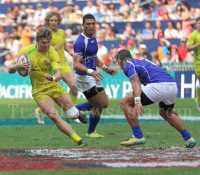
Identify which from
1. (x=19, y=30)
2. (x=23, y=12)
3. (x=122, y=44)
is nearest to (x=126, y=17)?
(x=122, y=44)

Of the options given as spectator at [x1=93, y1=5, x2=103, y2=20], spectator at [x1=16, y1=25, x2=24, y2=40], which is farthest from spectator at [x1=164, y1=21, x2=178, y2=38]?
spectator at [x1=16, y1=25, x2=24, y2=40]

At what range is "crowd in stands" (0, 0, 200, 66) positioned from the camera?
17016 mm

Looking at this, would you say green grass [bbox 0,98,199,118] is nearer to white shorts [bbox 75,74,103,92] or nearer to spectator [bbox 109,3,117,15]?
white shorts [bbox 75,74,103,92]

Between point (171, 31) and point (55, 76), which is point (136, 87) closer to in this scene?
point (55, 76)

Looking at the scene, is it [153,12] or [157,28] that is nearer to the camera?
[157,28]

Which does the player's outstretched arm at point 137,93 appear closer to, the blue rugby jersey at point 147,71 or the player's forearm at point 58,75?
the blue rugby jersey at point 147,71

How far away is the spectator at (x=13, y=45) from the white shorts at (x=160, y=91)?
549 inches

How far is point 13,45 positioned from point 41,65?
45.2 ft

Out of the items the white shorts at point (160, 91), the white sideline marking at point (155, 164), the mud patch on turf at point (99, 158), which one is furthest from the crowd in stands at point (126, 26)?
the white sideline marking at point (155, 164)

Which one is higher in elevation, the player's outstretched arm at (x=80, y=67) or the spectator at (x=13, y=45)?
the player's outstretched arm at (x=80, y=67)

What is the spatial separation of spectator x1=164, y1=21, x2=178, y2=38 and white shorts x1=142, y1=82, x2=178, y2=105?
11.3 meters

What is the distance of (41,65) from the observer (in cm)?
729

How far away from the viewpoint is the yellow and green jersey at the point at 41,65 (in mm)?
7250

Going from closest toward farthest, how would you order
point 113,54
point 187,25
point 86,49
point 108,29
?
point 86,49 → point 187,25 → point 113,54 → point 108,29
